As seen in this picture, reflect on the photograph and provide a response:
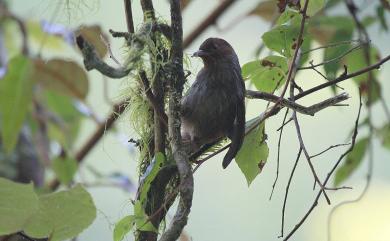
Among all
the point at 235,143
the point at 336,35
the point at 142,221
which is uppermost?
the point at 336,35

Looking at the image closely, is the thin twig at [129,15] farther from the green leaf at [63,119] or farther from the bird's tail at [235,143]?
the green leaf at [63,119]

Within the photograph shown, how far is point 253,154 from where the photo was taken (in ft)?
2.81

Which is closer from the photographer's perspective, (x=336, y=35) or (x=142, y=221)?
(x=142, y=221)

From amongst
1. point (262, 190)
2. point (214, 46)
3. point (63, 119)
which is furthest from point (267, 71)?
point (262, 190)

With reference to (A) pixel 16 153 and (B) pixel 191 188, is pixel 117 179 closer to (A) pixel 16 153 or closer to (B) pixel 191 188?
(A) pixel 16 153

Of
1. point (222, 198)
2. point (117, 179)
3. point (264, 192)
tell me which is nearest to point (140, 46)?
point (117, 179)

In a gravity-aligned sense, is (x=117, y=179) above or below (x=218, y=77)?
below

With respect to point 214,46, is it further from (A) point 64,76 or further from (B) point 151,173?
(B) point 151,173

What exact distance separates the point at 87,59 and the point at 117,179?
3.30ft

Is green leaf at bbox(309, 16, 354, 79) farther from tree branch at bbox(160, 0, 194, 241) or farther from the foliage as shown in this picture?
the foliage

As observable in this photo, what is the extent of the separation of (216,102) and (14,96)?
35 cm

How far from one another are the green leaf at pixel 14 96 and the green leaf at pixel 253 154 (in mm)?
428

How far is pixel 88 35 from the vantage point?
117cm

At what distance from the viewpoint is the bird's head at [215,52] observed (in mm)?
1072
